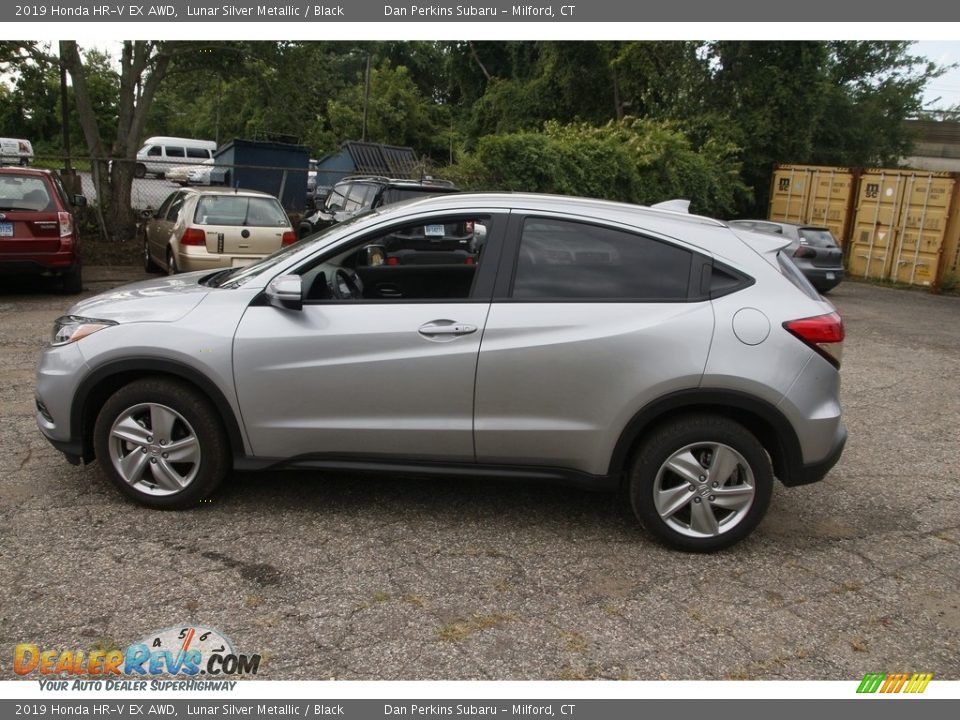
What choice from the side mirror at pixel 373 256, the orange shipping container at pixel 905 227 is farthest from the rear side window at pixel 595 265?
the orange shipping container at pixel 905 227

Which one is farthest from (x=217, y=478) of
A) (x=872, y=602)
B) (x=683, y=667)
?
(x=872, y=602)

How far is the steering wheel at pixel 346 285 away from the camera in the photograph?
430 centimetres

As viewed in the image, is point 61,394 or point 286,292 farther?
point 61,394

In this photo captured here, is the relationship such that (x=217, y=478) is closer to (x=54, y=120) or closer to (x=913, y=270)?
(x=913, y=270)

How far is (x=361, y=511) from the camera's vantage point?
4391mm

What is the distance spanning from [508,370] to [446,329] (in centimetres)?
37

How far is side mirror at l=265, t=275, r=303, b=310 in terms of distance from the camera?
396cm

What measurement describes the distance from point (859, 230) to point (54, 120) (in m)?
42.4

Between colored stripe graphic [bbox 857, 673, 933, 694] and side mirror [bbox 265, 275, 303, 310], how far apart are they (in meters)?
3.02

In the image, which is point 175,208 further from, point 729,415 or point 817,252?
point 817,252

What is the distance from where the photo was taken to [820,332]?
388cm

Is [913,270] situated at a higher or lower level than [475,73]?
lower

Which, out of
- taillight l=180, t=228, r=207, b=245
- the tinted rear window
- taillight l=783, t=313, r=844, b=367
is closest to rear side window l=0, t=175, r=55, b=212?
→ taillight l=180, t=228, r=207, b=245

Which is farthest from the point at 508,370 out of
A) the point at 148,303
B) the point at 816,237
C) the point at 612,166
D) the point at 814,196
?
the point at 814,196
